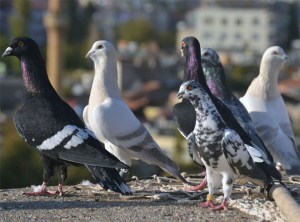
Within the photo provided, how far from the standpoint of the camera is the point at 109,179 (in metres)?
7.23

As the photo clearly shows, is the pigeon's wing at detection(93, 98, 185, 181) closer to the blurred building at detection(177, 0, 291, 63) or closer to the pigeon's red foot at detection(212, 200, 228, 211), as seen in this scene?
the pigeon's red foot at detection(212, 200, 228, 211)

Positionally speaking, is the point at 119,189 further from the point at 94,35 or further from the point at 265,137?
the point at 94,35

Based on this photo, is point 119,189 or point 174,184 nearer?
point 119,189

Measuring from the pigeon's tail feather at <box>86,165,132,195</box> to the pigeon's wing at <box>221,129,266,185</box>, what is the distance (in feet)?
3.35

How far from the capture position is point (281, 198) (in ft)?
22.2

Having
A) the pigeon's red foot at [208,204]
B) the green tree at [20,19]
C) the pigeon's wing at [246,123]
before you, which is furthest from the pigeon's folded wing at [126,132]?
the green tree at [20,19]

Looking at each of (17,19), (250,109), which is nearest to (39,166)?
(250,109)

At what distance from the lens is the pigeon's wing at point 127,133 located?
7.81 m

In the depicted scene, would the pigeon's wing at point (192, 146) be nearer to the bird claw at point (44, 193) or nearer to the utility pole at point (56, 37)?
the bird claw at point (44, 193)

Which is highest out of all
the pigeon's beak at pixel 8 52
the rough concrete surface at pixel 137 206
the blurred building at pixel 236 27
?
the pigeon's beak at pixel 8 52

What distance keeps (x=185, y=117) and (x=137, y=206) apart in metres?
1.05

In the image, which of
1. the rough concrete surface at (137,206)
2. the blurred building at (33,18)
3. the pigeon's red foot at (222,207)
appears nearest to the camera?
the rough concrete surface at (137,206)

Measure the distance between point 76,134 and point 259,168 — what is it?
4.99ft

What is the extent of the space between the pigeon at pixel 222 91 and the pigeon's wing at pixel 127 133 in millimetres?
708
